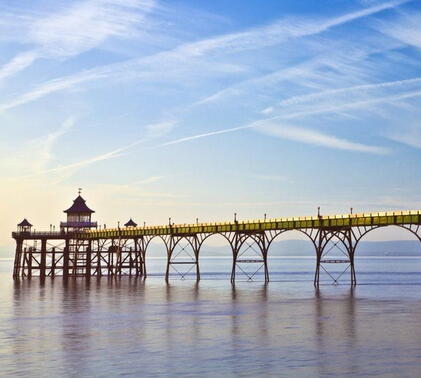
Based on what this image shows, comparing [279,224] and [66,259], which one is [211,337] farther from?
[66,259]

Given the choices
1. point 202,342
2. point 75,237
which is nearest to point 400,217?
point 202,342

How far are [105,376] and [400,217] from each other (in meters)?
46.1

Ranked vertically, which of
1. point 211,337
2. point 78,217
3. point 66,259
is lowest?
point 211,337

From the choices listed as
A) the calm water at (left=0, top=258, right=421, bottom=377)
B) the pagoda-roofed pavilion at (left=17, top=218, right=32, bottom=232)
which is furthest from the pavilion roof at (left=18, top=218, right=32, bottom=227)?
the calm water at (left=0, top=258, right=421, bottom=377)

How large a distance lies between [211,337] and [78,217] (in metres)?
79.7

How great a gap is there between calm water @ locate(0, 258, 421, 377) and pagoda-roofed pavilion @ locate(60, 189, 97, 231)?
49934mm

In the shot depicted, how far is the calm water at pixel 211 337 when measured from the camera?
3105cm

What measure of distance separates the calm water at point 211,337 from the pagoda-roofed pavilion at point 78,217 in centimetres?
4993

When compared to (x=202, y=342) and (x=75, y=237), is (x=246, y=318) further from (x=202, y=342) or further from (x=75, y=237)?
(x=75, y=237)

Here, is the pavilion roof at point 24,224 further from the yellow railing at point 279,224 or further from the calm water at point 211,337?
the calm water at point 211,337

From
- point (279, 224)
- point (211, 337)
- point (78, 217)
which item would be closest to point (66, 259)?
point (78, 217)

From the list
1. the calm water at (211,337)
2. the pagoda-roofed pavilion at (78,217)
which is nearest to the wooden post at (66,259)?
the pagoda-roofed pavilion at (78,217)

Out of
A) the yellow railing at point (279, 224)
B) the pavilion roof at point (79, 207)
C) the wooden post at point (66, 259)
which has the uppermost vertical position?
the pavilion roof at point (79, 207)

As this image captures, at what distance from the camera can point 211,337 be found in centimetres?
3991
